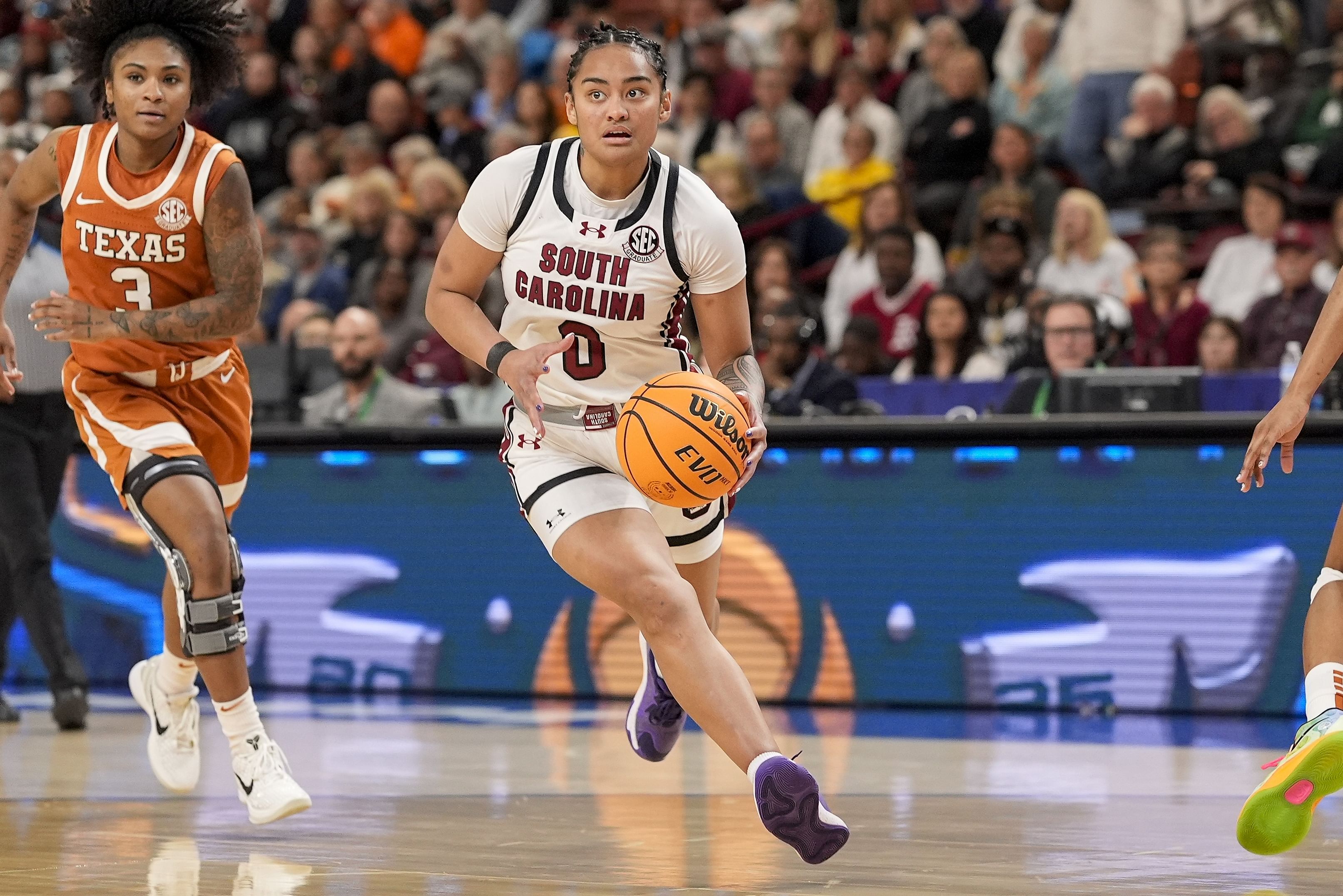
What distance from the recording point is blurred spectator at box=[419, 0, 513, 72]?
16.0m

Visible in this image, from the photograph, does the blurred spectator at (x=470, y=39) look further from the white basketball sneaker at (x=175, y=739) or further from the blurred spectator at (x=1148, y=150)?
the white basketball sneaker at (x=175, y=739)

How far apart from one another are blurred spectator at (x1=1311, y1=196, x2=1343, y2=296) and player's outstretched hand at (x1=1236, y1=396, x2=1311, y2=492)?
5856 mm

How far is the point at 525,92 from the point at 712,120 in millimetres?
1549

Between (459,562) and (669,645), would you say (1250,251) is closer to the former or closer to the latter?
(459,562)

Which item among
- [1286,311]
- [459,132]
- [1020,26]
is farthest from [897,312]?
[459,132]

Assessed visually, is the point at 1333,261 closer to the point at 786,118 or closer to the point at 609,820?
the point at 786,118

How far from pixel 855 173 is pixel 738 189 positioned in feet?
2.91

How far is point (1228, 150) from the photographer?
11844 mm

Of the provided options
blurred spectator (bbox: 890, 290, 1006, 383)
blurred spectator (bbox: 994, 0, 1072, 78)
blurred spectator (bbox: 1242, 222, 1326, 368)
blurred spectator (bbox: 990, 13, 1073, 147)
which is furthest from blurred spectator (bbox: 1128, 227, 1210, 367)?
blurred spectator (bbox: 994, 0, 1072, 78)

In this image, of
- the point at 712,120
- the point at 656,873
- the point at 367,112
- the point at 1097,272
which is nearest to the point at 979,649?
the point at 1097,272

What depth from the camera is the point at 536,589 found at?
9.28 m

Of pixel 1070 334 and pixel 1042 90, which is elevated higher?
pixel 1042 90

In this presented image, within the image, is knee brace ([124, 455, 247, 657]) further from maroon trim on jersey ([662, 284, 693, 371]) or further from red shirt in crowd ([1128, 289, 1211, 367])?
red shirt in crowd ([1128, 289, 1211, 367])

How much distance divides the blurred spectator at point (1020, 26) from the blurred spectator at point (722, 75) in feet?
6.75
